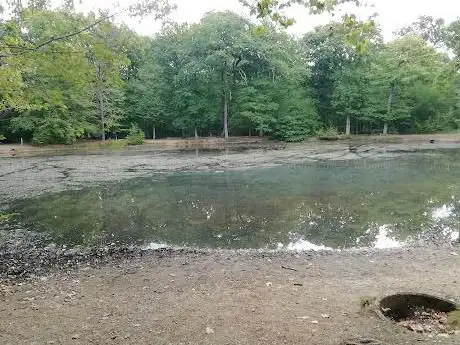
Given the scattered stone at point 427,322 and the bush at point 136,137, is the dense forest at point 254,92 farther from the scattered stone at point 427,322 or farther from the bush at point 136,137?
the scattered stone at point 427,322

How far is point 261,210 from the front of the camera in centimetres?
1196

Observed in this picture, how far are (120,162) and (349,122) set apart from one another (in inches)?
1096

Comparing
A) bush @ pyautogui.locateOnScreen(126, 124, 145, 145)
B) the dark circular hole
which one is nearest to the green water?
the dark circular hole

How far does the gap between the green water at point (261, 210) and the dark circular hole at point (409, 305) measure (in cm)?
313

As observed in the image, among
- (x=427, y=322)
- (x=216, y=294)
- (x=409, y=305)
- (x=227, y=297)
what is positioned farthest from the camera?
(x=216, y=294)

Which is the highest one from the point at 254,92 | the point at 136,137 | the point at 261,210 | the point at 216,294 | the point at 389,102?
the point at 254,92

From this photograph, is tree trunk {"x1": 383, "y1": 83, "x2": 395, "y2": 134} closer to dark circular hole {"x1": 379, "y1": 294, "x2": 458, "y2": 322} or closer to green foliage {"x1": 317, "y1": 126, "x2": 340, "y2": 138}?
green foliage {"x1": 317, "y1": 126, "x2": 340, "y2": 138}

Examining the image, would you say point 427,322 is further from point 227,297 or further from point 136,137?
point 136,137

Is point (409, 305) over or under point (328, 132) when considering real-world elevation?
under

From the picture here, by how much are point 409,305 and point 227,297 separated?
2380 mm

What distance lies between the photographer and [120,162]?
25.9 metres

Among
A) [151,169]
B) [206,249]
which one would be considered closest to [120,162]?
[151,169]

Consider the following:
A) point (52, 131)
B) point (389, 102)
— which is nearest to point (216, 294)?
point (52, 131)

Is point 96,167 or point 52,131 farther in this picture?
point 52,131
